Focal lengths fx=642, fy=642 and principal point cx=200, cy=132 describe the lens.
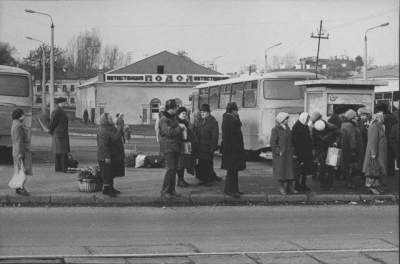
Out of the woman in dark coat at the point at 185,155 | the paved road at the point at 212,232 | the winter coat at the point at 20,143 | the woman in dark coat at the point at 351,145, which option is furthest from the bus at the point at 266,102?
the winter coat at the point at 20,143

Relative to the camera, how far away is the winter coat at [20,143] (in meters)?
11.2

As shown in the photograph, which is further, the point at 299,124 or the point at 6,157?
the point at 6,157

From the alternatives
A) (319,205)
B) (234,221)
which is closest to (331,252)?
(234,221)

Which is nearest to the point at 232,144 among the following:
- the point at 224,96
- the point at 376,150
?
the point at 376,150

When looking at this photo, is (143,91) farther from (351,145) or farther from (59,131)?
(351,145)

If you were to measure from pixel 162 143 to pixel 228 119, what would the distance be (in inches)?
48.6

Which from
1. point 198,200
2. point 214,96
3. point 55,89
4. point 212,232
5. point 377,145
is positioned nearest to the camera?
point 212,232

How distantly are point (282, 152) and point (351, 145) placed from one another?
162 cm

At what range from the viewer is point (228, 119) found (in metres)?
11.3

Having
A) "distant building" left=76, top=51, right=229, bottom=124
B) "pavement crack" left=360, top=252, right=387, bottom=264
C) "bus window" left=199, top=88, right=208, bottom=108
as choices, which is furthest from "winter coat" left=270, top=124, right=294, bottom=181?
"distant building" left=76, top=51, right=229, bottom=124

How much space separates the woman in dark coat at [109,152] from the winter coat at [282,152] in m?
2.81

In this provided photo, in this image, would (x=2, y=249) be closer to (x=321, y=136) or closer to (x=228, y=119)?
(x=228, y=119)

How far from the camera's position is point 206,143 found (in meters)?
12.8

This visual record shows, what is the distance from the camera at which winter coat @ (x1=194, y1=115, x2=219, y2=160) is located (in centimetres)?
1280
